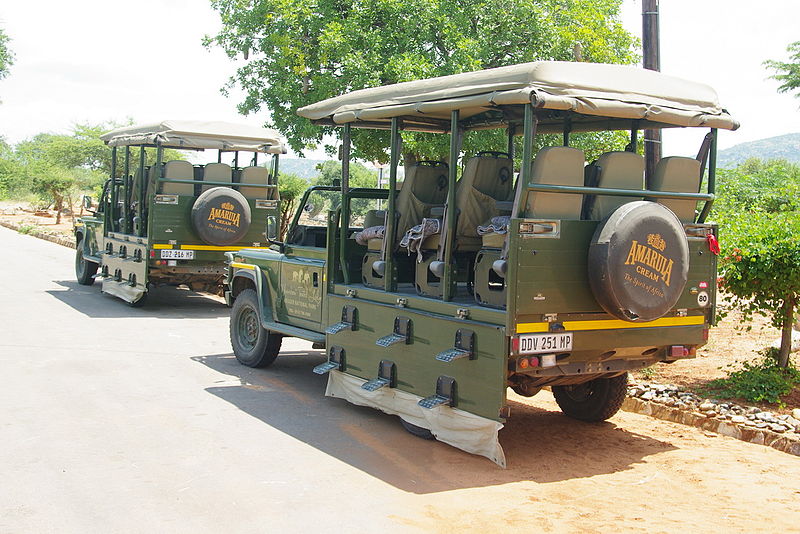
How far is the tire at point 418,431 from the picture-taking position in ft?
23.0

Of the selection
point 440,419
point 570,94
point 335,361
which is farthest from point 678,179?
point 335,361

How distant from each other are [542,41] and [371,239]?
31.4 feet

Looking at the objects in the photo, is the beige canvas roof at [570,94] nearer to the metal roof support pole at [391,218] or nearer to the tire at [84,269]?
the metal roof support pole at [391,218]

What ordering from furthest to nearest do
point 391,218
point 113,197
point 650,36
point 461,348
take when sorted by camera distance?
point 113,197, point 650,36, point 391,218, point 461,348

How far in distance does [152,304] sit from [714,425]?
407 inches

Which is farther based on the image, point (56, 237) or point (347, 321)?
point (56, 237)

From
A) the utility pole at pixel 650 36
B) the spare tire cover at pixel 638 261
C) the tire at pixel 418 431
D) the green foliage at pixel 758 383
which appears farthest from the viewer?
the utility pole at pixel 650 36

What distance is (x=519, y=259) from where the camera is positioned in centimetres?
595

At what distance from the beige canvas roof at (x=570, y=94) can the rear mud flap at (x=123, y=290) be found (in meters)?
7.62

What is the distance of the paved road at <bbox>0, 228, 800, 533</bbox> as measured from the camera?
5.22m

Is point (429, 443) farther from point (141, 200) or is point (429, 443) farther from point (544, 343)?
point (141, 200)

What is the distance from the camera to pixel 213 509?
5.30 metres

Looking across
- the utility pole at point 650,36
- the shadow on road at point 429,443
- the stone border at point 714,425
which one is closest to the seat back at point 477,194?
the shadow on road at point 429,443

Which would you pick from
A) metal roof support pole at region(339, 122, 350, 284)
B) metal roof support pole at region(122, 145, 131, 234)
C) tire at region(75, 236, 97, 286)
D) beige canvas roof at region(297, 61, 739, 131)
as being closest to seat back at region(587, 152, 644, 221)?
beige canvas roof at region(297, 61, 739, 131)
